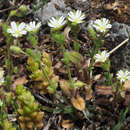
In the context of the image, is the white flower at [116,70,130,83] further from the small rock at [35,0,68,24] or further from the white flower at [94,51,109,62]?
the small rock at [35,0,68,24]

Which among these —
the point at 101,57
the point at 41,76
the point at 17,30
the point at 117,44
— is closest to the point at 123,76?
the point at 101,57

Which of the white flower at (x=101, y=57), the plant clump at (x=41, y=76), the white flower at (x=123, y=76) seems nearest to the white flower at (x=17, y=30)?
the plant clump at (x=41, y=76)

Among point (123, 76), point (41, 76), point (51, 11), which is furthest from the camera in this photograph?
point (51, 11)

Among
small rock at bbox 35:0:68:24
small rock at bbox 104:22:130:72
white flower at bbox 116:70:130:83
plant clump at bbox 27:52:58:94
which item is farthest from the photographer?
small rock at bbox 35:0:68:24

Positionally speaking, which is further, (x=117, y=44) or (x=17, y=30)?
(x=117, y=44)

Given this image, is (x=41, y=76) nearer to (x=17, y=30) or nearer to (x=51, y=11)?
(x=17, y=30)

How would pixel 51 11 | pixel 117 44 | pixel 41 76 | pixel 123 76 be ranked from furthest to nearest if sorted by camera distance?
pixel 51 11, pixel 117 44, pixel 41 76, pixel 123 76

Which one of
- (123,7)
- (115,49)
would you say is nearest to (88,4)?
(123,7)

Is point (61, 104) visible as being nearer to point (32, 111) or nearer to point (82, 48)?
point (32, 111)

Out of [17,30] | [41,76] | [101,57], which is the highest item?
[17,30]

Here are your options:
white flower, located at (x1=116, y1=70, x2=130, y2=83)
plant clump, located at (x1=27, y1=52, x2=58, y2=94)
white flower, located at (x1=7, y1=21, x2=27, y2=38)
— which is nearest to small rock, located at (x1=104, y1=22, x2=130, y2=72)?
white flower, located at (x1=116, y1=70, x2=130, y2=83)

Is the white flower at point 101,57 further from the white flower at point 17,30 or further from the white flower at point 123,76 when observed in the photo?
the white flower at point 17,30
